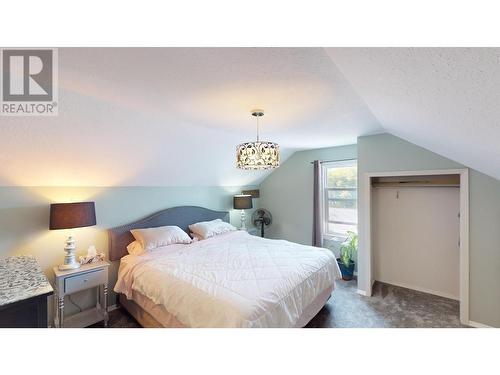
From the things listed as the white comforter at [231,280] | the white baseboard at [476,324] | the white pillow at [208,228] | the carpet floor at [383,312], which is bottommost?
the carpet floor at [383,312]

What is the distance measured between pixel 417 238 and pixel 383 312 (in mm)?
1142

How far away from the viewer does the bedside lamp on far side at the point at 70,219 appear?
193cm

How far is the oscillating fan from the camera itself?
4363mm

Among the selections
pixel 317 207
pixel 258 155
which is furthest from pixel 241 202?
pixel 258 155

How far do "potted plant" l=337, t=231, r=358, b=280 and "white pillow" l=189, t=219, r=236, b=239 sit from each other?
74.2 inches

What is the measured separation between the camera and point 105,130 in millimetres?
1956

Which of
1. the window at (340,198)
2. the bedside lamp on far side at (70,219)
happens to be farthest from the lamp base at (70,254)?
the window at (340,198)

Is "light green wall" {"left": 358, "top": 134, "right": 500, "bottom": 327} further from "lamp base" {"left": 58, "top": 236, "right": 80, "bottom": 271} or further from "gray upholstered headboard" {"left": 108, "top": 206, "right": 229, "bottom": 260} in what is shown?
"lamp base" {"left": 58, "top": 236, "right": 80, "bottom": 271}

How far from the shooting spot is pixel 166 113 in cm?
201

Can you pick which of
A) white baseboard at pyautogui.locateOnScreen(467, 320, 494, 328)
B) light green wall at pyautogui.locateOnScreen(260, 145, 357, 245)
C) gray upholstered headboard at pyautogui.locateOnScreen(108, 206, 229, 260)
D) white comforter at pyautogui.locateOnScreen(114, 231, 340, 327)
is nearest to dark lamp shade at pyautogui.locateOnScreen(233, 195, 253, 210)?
gray upholstered headboard at pyautogui.locateOnScreen(108, 206, 229, 260)

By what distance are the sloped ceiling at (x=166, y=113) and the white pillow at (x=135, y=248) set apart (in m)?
0.75

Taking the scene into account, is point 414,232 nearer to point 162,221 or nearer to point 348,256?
point 348,256
